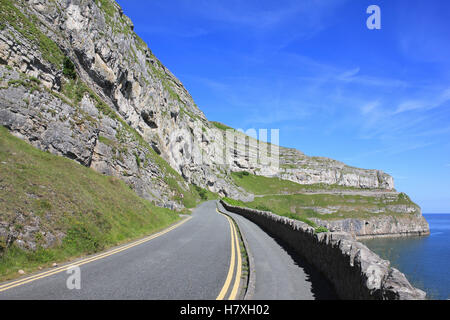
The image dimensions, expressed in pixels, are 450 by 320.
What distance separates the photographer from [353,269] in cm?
572

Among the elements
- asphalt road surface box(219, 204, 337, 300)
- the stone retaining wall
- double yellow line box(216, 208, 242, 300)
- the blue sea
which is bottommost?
the blue sea

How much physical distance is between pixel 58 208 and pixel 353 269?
11600 millimetres

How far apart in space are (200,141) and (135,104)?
4229 cm

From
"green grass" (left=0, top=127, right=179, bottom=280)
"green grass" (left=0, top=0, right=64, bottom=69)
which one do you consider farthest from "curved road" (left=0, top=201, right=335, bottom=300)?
"green grass" (left=0, top=0, right=64, bottom=69)

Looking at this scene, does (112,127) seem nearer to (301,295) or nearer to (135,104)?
(135,104)

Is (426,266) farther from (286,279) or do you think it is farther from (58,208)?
(58,208)

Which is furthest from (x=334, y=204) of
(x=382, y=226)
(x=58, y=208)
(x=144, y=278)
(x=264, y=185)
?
(x=144, y=278)

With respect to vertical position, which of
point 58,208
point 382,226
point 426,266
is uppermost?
point 58,208

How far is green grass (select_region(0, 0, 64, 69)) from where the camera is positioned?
864 inches

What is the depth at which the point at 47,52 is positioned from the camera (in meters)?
24.7

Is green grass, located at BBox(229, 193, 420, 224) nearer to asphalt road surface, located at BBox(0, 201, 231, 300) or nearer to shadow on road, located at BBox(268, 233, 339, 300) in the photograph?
shadow on road, located at BBox(268, 233, 339, 300)

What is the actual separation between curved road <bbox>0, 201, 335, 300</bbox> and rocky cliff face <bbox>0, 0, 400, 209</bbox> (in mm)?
14300

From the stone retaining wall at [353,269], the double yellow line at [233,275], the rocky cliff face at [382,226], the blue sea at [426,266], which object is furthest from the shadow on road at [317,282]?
the rocky cliff face at [382,226]

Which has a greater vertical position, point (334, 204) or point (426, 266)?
point (334, 204)
